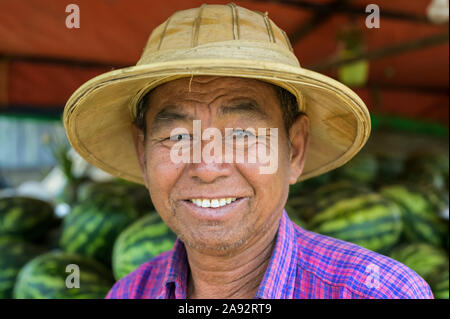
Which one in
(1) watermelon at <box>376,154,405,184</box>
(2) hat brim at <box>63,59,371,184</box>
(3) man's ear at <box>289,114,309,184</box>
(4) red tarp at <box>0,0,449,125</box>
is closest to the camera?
(2) hat brim at <box>63,59,371,184</box>

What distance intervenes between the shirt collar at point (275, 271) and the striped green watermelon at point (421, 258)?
111cm

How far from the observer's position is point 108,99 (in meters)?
1.37

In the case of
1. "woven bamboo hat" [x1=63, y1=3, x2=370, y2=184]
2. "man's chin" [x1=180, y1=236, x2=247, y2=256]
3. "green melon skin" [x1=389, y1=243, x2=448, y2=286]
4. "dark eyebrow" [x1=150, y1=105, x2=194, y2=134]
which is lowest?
"green melon skin" [x1=389, y1=243, x2=448, y2=286]

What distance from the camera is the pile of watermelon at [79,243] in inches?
87.7

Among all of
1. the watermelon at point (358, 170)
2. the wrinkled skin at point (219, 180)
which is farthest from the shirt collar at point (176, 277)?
the watermelon at point (358, 170)

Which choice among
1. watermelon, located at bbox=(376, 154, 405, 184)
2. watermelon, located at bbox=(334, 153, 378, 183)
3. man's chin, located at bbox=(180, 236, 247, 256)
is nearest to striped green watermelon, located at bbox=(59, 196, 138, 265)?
man's chin, located at bbox=(180, 236, 247, 256)

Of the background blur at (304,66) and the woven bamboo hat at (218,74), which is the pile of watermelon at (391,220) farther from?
the woven bamboo hat at (218,74)

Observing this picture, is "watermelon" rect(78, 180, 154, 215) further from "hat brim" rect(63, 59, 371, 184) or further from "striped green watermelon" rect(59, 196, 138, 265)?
"hat brim" rect(63, 59, 371, 184)

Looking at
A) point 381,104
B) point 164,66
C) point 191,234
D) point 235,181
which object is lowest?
point 191,234

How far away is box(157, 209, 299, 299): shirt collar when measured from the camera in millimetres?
1235

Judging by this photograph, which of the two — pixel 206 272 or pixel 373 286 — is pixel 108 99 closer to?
pixel 206 272

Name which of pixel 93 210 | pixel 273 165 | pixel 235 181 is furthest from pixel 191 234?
pixel 93 210

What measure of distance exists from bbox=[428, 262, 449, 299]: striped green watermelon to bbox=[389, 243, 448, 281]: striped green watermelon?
2 centimetres
